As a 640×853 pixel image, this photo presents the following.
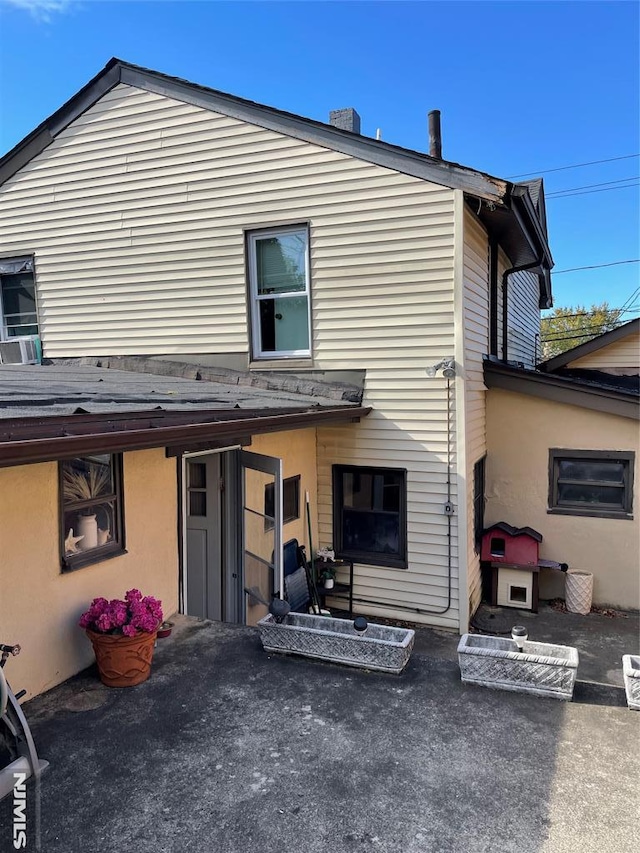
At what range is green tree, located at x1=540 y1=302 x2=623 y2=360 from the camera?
36.5 m

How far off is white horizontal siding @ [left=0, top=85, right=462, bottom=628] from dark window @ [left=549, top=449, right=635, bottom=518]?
2.10m

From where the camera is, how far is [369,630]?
15.7 feet

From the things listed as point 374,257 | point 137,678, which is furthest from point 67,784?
point 374,257

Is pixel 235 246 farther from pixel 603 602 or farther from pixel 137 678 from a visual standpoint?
pixel 603 602

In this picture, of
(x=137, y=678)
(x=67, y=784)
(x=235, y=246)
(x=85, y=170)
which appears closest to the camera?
(x=67, y=784)

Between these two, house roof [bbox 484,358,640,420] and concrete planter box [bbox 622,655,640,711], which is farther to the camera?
house roof [bbox 484,358,640,420]

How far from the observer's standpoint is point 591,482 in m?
7.68

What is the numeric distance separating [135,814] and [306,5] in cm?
1051

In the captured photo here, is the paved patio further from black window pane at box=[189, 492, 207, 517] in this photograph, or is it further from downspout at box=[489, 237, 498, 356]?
downspout at box=[489, 237, 498, 356]

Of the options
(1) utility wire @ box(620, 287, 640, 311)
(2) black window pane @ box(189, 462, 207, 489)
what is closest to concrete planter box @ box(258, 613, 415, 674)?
(2) black window pane @ box(189, 462, 207, 489)

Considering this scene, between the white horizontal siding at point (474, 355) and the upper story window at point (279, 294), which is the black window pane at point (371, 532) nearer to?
the white horizontal siding at point (474, 355)

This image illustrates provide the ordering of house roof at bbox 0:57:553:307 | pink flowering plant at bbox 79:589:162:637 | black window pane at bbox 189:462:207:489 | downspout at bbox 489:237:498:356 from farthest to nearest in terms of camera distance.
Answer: downspout at bbox 489:237:498:356 → house roof at bbox 0:57:553:307 → black window pane at bbox 189:462:207:489 → pink flowering plant at bbox 79:589:162:637

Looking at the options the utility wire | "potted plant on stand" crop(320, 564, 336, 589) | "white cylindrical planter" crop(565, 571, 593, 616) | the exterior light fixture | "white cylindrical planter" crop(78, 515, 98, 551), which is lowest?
"white cylindrical planter" crop(565, 571, 593, 616)

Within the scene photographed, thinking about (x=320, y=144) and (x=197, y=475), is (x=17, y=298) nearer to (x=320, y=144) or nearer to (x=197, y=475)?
(x=197, y=475)
